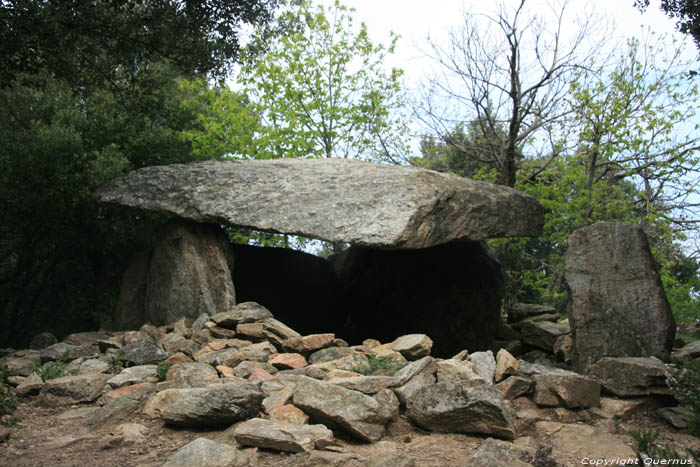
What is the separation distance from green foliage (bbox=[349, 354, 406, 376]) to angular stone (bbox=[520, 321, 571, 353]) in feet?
12.5

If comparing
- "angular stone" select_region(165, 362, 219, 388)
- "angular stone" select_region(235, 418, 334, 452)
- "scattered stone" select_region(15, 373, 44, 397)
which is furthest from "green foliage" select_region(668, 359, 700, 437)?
"scattered stone" select_region(15, 373, 44, 397)

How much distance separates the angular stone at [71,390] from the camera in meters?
5.32

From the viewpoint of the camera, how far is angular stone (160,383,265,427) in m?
4.33

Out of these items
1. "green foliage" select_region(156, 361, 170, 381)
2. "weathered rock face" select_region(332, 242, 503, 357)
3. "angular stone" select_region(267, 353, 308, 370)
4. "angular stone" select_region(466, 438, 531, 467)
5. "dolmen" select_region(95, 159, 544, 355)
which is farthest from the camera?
"weathered rock face" select_region(332, 242, 503, 357)

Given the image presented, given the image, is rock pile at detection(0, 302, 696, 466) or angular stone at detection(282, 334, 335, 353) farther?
angular stone at detection(282, 334, 335, 353)

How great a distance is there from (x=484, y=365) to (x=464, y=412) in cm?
143

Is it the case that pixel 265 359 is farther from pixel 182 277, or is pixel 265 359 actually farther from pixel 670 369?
pixel 670 369

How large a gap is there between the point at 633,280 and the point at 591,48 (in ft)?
21.9

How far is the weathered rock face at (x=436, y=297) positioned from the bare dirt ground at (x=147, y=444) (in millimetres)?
4919

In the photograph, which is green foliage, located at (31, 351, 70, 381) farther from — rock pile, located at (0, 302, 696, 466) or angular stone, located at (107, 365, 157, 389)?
angular stone, located at (107, 365, 157, 389)

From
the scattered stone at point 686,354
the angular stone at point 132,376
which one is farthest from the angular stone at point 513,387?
the angular stone at point 132,376

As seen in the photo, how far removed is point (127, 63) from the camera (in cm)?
853

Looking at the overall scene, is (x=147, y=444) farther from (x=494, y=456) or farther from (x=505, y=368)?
(x=505, y=368)

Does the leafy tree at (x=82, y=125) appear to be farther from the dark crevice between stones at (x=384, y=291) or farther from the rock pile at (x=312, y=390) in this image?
the rock pile at (x=312, y=390)
